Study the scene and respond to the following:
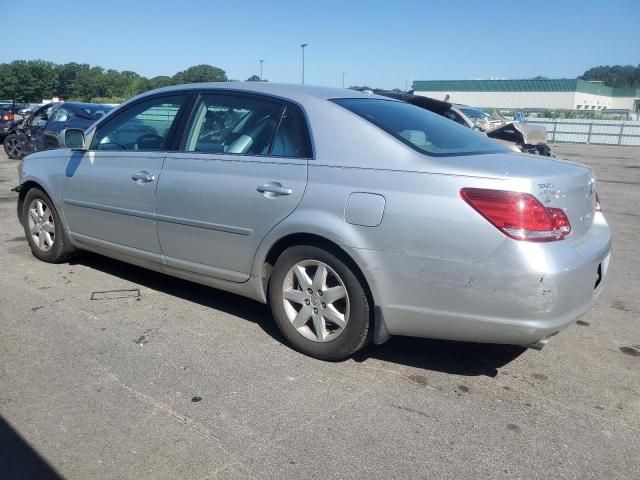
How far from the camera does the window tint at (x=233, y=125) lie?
3.85m

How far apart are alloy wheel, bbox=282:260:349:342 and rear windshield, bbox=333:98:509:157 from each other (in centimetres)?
92

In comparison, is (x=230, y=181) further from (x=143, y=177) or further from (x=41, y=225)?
(x=41, y=225)

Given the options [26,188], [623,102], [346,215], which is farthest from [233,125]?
[623,102]

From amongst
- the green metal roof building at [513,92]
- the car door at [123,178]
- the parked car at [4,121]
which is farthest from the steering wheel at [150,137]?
the green metal roof building at [513,92]

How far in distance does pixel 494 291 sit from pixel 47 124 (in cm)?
1375

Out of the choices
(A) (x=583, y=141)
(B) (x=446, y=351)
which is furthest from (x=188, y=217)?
(A) (x=583, y=141)

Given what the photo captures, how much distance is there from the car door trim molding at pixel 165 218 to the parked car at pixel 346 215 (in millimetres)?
14

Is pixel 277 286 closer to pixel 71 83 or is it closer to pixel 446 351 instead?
pixel 446 351

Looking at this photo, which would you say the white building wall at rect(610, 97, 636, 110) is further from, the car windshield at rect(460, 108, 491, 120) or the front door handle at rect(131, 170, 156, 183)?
the front door handle at rect(131, 170, 156, 183)

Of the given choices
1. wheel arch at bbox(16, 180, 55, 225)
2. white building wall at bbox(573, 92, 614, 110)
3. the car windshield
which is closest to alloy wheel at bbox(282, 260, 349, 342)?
wheel arch at bbox(16, 180, 55, 225)

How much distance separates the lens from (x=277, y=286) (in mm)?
3703

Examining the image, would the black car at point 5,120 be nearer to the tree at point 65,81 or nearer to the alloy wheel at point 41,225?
the alloy wheel at point 41,225

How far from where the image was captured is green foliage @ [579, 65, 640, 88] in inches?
5000

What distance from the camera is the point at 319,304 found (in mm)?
3525
